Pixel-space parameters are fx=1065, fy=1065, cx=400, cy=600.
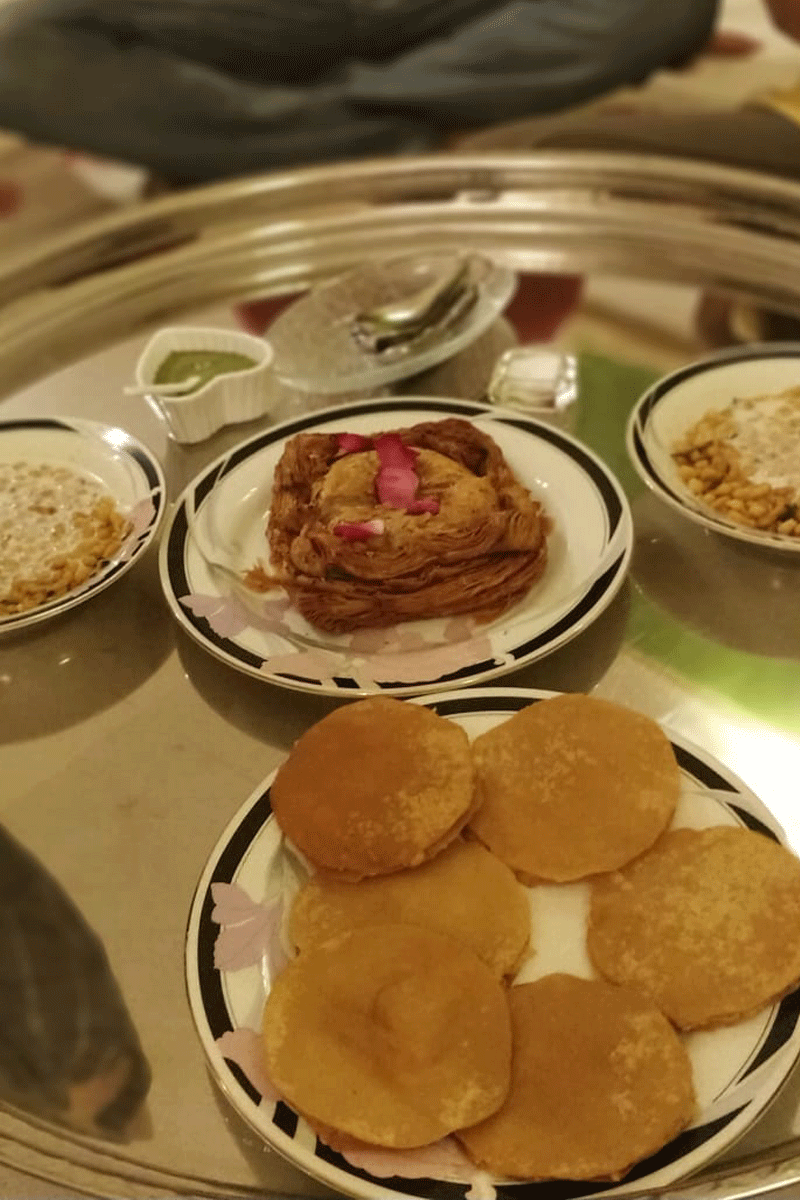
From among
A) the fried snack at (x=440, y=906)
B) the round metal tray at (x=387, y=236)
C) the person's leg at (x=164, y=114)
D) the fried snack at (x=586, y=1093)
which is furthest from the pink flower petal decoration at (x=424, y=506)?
the person's leg at (x=164, y=114)

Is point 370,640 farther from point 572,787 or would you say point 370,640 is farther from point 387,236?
point 387,236

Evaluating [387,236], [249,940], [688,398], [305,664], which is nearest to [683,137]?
[387,236]

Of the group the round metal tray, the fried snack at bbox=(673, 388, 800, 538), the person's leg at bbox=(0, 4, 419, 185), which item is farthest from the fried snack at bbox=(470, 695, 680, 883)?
the person's leg at bbox=(0, 4, 419, 185)

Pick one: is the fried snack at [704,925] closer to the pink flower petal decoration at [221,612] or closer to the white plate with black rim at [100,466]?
the pink flower petal decoration at [221,612]

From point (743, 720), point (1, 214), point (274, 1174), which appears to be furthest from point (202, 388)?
point (1, 214)

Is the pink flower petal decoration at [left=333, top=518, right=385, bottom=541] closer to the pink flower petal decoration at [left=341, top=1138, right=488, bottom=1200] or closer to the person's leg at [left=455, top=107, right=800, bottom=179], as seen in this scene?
the pink flower petal decoration at [left=341, top=1138, right=488, bottom=1200]
